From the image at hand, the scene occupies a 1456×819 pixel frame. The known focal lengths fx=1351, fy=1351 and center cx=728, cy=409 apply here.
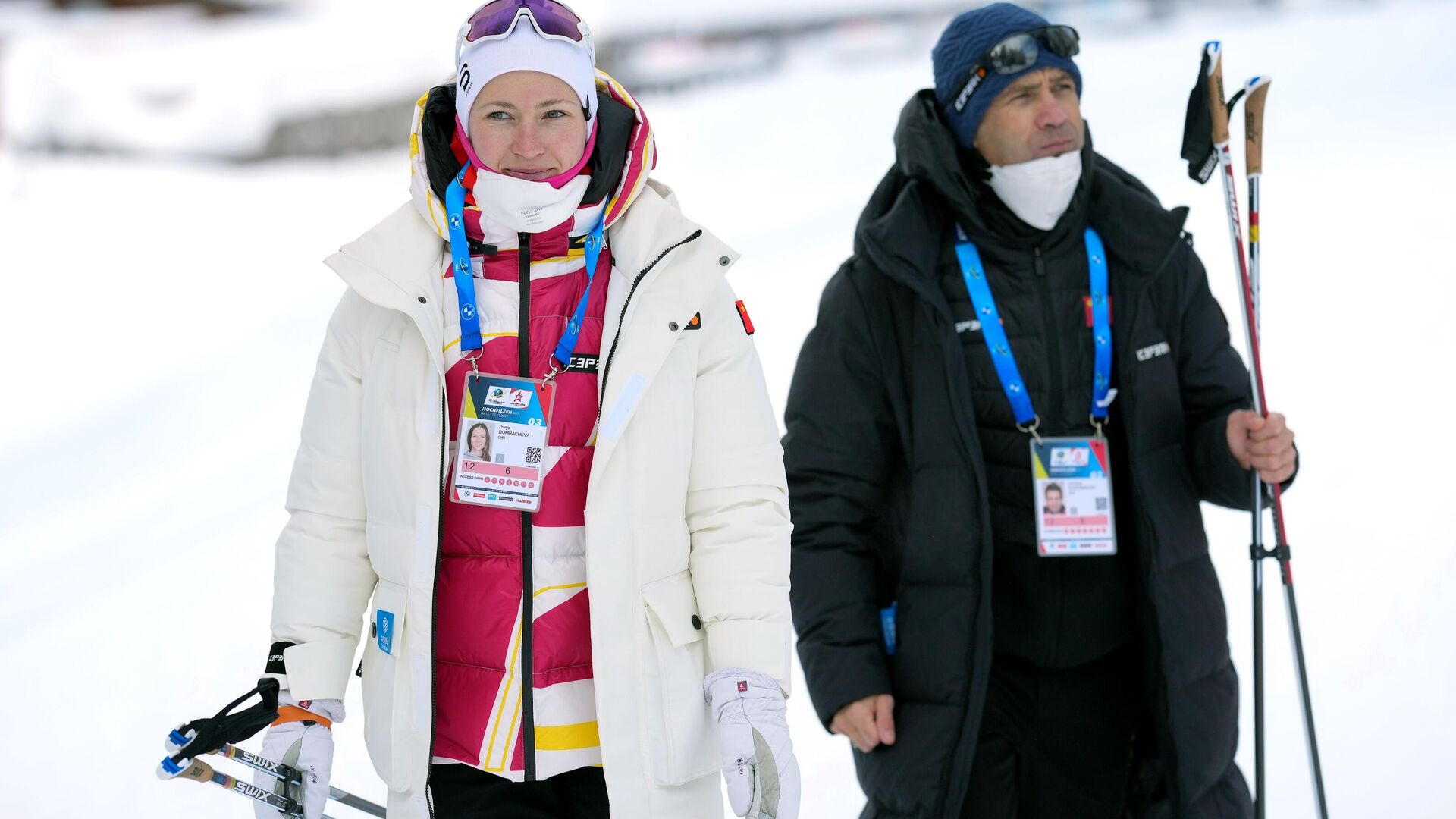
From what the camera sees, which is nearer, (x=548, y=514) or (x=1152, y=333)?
(x=548, y=514)

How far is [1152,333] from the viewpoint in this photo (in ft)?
7.14

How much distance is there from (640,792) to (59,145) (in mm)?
5522

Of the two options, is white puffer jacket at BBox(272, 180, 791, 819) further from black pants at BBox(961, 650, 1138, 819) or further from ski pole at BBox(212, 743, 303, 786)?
black pants at BBox(961, 650, 1138, 819)

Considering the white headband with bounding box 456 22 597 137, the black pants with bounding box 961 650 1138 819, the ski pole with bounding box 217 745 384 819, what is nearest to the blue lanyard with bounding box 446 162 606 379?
the white headband with bounding box 456 22 597 137

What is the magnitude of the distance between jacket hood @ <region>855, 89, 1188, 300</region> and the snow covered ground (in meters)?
1.49

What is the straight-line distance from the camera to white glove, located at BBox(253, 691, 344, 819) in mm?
1771

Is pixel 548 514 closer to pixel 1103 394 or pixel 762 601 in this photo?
pixel 762 601

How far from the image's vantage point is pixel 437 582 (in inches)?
67.4

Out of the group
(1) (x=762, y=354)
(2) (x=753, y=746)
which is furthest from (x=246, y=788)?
(1) (x=762, y=354)

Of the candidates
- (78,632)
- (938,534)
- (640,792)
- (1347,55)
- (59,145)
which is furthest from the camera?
(1347,55)

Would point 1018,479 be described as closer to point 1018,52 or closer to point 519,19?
point 1018,52

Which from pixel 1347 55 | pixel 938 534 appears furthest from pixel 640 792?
pixel 1347 55

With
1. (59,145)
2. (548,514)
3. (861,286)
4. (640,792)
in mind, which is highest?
(59,145)

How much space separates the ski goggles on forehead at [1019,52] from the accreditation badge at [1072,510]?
2.21ft
